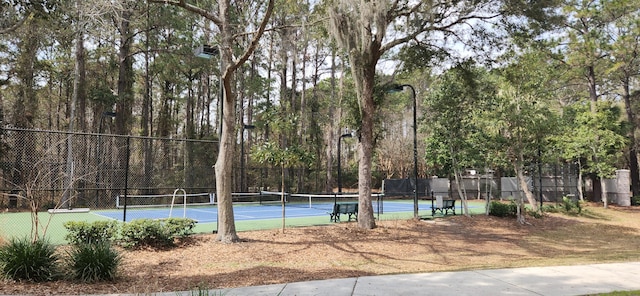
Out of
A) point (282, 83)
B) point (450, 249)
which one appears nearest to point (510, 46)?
point (450, 249)

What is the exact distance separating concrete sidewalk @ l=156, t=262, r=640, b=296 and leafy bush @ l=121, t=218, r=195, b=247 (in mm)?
3914

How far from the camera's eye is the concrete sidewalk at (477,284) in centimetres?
539

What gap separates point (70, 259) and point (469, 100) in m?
14.1

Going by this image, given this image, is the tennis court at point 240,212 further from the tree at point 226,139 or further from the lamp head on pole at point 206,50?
the lamp head on pole at point 206,50

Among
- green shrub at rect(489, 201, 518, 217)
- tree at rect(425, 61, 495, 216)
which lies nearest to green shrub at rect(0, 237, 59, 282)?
tree at rect(425, 61, 495, 216)

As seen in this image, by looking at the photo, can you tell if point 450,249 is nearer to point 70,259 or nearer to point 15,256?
point 70,259

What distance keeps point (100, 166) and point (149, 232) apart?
10.7 m

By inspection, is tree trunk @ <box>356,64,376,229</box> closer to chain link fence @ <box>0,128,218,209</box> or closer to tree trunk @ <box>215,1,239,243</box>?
tree trunk @ <box>215,1,239,243</box>

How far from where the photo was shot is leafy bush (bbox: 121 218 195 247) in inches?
353

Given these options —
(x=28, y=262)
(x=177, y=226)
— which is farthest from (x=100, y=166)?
(x=28, y=262)

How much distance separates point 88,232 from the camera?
28.1 feet

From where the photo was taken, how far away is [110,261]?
6438 mm

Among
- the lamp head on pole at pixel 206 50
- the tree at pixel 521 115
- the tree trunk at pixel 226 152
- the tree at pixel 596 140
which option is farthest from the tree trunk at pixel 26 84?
the tree at pixel 596 140

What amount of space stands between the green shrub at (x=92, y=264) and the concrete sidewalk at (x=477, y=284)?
1.61 metres
